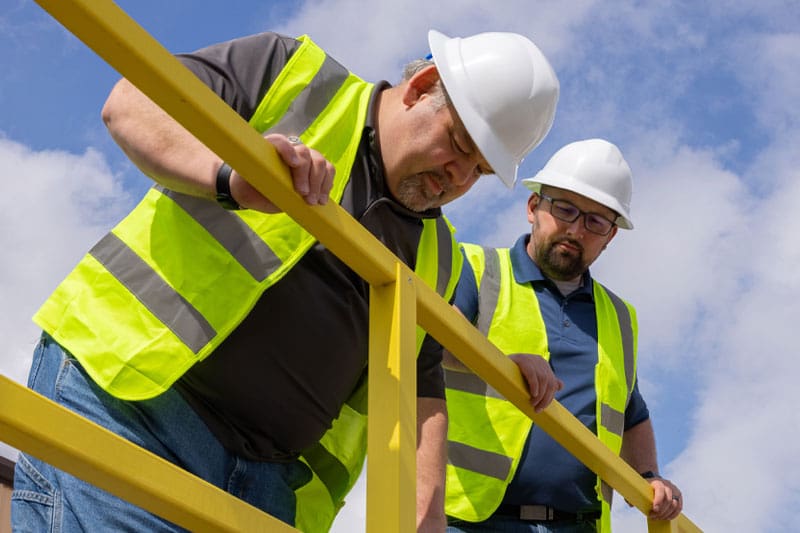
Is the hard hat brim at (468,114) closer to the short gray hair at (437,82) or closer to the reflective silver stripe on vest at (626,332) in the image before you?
the short gray hair at (437,82)

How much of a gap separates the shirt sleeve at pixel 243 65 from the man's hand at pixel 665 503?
6.16ft

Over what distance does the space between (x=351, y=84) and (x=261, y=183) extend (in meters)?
0.94

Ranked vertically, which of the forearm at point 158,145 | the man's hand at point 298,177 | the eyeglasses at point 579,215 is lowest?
the man's hand at point 298,177

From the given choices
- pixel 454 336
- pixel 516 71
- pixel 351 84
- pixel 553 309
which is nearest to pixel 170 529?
pixel 454 336

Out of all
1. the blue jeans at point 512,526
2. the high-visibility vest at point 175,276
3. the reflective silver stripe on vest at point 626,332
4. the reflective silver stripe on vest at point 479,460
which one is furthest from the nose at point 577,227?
the high-visibility vest at point 175,276

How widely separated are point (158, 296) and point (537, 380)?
3.26 ft

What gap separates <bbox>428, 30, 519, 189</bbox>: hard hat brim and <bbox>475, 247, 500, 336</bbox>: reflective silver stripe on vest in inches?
57.1

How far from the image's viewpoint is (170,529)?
2381 mm

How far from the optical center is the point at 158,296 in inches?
95.4

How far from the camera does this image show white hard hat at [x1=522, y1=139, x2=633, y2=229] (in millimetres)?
4977

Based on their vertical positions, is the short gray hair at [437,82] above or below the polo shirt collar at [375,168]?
above

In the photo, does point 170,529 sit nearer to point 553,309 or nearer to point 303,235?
point 303,235

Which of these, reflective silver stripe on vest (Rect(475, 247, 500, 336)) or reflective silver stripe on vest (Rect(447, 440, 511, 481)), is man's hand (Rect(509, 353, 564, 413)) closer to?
reflective silver stripe on vest (Rect(447, 440, 511, 481))

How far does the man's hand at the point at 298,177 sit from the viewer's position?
1.99 meters
